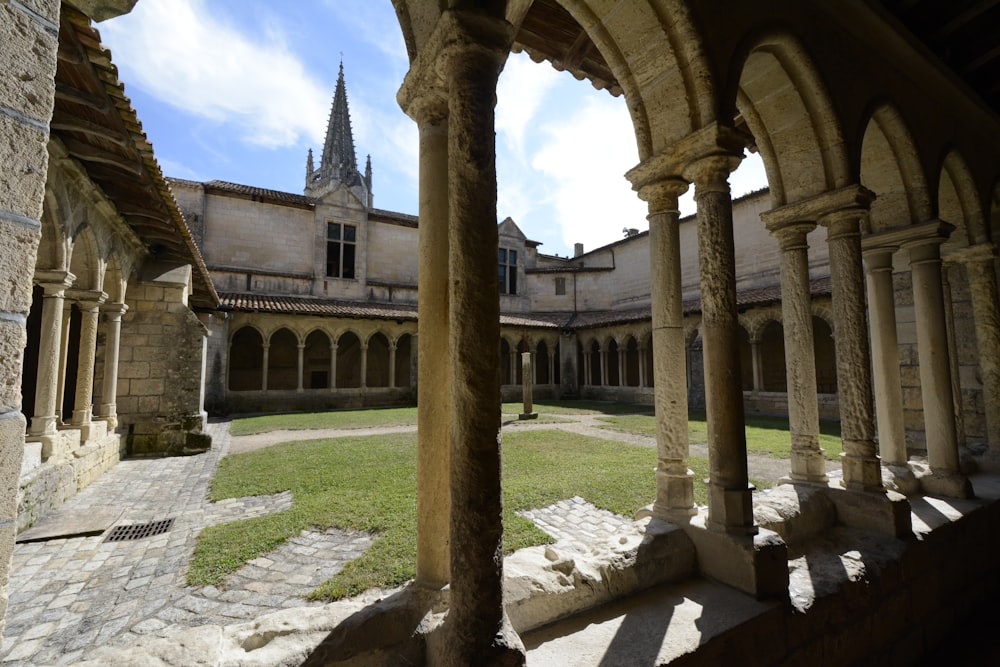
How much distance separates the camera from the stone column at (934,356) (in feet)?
13.1

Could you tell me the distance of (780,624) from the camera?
217 cm

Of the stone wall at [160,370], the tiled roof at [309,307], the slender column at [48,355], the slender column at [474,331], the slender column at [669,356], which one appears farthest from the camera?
the tiled roof at [309,307]

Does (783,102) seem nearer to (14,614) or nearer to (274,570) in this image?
(274,570)

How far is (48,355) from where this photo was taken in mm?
5156

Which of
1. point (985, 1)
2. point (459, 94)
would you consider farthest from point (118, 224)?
point (985, 1)

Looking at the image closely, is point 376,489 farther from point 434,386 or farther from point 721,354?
point 721,354

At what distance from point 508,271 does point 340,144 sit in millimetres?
16317

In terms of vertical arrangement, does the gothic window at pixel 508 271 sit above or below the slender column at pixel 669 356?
above

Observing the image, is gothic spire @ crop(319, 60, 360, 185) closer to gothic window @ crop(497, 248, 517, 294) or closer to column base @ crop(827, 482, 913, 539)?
gothic window @ crop(497, 248, 517, 294)

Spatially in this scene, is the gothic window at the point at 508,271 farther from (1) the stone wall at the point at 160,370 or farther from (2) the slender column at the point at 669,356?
(2) the slender column at the point at 669,356

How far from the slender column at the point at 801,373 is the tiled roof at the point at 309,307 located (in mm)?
13507

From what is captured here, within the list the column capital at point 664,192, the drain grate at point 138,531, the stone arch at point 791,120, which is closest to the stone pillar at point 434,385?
the column capital at point 664,192

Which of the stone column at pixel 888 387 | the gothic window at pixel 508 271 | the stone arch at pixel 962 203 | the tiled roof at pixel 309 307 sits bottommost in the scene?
the stone column at pixel 888 387

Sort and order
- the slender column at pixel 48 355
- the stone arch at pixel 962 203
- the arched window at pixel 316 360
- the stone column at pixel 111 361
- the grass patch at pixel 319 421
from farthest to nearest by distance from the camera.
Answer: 1. the arched window at pixel 316 360
2. the grass patch at pixel 319 421
3. the stone column at pixel 111 361
4. the slender column at pixel 48 355
5. the stone arch at pixel 962 203
